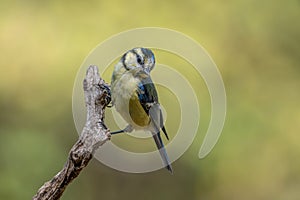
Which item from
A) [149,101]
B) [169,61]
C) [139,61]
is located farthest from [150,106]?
[169,61]

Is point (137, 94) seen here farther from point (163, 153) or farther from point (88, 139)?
point (88, 139)

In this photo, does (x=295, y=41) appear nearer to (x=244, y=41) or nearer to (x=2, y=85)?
(x=244, y=41)

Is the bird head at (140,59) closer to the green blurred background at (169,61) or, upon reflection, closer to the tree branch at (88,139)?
the tree branch at (88,139)

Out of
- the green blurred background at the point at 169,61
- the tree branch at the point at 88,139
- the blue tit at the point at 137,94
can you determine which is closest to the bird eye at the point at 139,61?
the blue tit at the point at 137,94

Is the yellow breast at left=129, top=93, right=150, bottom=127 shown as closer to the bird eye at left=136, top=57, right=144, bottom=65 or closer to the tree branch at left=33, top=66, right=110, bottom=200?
the bird eye at left=136, top=57, right=144, bottom=65

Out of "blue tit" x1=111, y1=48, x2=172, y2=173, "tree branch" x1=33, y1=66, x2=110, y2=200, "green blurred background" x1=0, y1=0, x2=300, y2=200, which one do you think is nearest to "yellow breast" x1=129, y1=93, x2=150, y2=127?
"blue tit" x1=111, y1=48, x2=172, y2=173
